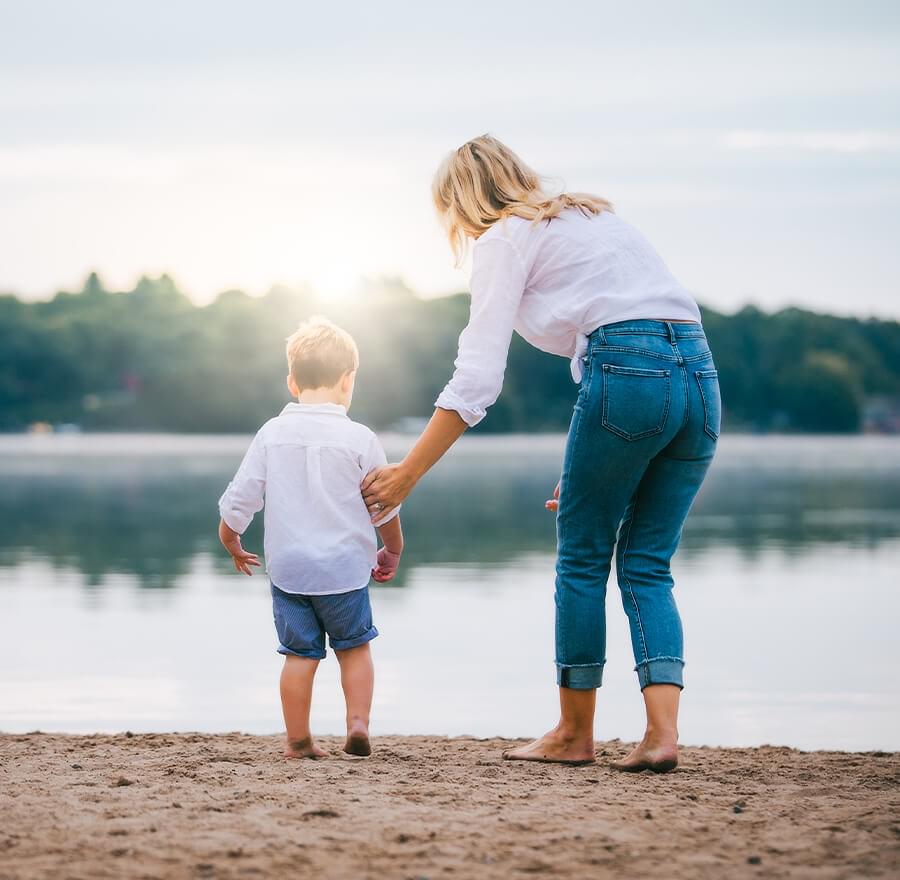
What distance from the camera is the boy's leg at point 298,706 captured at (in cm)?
355

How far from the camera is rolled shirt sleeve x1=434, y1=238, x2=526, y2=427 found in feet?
11.1

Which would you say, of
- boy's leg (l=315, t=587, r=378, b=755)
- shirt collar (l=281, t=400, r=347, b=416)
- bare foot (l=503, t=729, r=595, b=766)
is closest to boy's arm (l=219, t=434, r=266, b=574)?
shirt collar (l=281, t=400, r=347, b=416)

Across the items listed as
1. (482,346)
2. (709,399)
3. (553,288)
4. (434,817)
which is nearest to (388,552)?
(482,346)

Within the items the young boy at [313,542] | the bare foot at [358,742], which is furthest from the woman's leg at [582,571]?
the young boy at [313,542]

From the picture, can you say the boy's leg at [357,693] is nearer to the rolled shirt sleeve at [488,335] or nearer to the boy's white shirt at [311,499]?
the boy's white shirt at [311,499]

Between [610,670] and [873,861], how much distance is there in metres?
2.93

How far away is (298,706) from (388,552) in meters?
0.48

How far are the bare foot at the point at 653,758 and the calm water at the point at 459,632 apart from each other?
0.93m

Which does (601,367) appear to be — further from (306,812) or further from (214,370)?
(214,370)

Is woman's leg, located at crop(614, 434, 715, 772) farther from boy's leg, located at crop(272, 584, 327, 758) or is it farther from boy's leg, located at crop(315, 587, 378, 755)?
boy's leg, located at crop(272, 584, 327, 758)

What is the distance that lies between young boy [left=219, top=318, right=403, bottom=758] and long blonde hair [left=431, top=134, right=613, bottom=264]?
0.54 meters

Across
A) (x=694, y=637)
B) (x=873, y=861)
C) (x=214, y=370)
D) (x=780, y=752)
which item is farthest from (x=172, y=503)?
(x=214, y=370)

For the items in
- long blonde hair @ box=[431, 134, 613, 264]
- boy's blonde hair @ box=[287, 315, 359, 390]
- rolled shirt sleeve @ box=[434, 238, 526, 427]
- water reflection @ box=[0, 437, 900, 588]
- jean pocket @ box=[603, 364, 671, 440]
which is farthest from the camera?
water reflection @ box=[0, 437, 900, 588]

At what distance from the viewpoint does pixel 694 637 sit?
617cm
